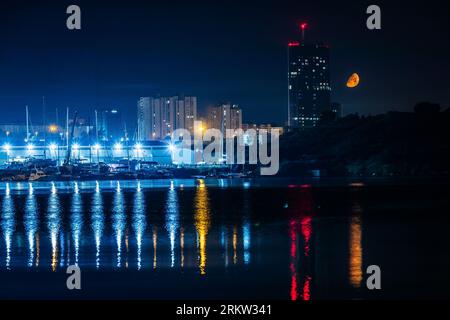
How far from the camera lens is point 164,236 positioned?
26.7m

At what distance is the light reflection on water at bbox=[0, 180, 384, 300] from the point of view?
2053 centimetres

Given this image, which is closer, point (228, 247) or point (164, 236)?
point (228, 247)

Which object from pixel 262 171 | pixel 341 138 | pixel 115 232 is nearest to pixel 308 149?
pixel 341 138

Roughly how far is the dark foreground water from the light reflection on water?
1.6 inches

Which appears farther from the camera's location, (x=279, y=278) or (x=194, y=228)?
(x=194, y=228)

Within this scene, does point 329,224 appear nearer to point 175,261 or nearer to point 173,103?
point 175,261

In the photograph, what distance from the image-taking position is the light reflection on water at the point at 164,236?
67.4ft

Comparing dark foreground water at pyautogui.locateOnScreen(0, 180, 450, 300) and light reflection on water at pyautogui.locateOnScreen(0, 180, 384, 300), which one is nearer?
dark foreground water at pyautogui.locateOnScreen(0, 180, 450, 300)

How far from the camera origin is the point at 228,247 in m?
23.7

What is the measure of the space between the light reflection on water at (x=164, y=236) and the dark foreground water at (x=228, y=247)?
41 mm

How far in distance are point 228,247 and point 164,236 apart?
358cm

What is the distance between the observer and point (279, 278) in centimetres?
1850

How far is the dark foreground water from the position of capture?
17438 mm
